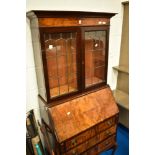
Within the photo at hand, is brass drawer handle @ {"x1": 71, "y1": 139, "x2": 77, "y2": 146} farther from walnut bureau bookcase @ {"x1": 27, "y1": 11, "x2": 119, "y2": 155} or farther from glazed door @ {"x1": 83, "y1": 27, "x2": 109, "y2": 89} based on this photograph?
glazed door @ {"x1": 83, "y1": 27, "x2": 109, "y2": 89}

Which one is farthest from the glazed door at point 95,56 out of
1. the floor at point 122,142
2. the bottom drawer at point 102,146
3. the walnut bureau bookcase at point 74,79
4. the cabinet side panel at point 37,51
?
the floor at point 122,142

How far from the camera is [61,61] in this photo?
5.57ft

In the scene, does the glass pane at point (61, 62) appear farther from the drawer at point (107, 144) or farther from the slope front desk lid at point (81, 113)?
the drawer at point (107, 144)

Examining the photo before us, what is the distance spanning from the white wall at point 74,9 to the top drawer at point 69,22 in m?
0.30

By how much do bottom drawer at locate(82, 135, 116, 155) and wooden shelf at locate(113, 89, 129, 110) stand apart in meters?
0.51

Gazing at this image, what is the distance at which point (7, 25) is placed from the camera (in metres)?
0.60

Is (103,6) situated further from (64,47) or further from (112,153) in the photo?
(112,153)

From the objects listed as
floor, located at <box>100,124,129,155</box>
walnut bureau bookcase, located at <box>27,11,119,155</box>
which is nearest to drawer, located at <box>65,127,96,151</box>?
walnut bureau bookcase, located at <box>27,11,119,155</box>

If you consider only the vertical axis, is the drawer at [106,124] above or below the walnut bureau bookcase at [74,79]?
below

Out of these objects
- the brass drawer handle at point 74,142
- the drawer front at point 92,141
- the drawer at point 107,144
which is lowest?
the drawer at point 107,144

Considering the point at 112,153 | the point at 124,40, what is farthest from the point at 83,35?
the point at 112,153

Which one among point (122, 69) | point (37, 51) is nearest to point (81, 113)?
point (37, 51)

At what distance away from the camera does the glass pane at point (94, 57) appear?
185 centimetres
